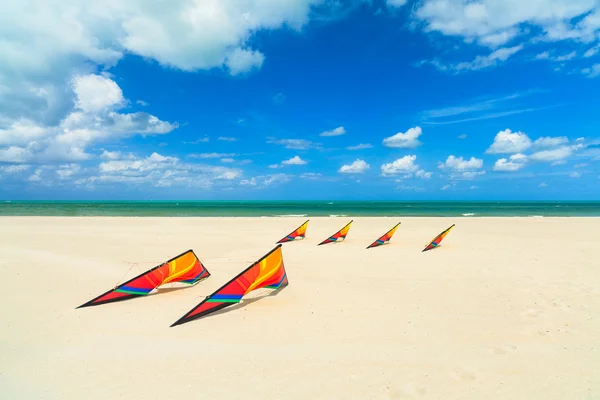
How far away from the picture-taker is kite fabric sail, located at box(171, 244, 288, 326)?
656cm

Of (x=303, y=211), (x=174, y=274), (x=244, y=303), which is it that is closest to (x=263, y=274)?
(x=244, y=303)

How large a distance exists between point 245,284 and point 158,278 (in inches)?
99.0

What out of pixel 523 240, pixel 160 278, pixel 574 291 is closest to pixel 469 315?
pixel 574 291

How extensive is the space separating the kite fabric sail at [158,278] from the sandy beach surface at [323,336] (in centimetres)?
25

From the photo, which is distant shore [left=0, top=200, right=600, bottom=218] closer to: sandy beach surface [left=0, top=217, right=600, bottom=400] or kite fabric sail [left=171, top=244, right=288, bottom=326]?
sandy beach surface [left=0, top=217, right=600, bottom=400]

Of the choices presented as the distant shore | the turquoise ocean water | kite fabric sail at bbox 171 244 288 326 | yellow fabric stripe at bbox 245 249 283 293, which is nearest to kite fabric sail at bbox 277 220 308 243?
kite fabric sail at bbox 171 244 288 326

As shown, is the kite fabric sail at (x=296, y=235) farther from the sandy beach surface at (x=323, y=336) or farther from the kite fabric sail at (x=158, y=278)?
the kite fabric sail at (x=158, y=278)

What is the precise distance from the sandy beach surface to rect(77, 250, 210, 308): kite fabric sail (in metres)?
0.25

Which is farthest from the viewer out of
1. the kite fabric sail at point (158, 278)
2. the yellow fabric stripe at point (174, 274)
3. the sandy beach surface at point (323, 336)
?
the yellow fabric stripe at point (174, 274)

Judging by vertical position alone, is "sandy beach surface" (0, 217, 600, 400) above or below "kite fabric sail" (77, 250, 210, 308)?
below

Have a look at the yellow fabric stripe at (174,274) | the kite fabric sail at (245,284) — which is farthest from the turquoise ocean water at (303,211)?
the kite fabric sail at (245,284)

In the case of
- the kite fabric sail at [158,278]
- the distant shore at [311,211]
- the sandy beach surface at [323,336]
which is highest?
the distant shore at [311,211]

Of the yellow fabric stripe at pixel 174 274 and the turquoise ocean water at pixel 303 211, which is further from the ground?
the turquoise ocean water at pixel 303 211

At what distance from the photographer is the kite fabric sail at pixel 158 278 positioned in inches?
296
